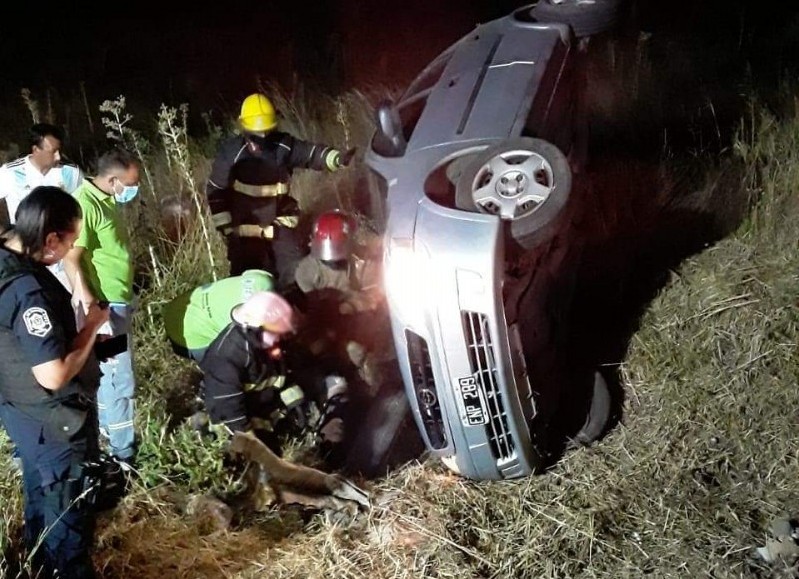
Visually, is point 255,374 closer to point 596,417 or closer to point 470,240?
point 470,240

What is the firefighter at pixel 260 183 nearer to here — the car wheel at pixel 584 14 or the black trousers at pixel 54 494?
the car wheel at pixel 584 14

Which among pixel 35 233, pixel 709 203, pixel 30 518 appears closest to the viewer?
pixel 35 233

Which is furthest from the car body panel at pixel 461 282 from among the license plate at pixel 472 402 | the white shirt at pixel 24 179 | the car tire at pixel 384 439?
the white shirt at pixel 24 179

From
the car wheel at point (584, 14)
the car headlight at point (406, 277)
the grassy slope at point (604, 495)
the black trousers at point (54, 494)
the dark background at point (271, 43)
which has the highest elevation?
the car wheel at point (584, 14)

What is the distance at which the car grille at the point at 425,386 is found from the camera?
3.93 m

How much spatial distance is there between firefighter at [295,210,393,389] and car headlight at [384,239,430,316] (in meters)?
0.92

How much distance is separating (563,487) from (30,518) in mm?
2367

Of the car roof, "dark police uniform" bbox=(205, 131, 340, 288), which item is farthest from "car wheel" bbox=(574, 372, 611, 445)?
"dark police uniform" bbox=(205, 131, 340, 288)

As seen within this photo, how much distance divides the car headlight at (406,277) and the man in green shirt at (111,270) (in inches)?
50.7

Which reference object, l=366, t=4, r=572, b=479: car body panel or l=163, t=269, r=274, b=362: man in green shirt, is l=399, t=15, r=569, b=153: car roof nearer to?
l=366, t=4, r=572, b=479: car body panel

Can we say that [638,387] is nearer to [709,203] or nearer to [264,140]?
[709,203]

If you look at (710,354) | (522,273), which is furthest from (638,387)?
(522,273)

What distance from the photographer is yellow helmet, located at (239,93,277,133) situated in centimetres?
534

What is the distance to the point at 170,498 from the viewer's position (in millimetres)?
4035
